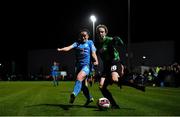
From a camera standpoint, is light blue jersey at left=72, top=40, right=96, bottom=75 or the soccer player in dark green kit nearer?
the soccer player in dark green kit

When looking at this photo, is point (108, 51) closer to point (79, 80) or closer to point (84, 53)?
point (84, 53)

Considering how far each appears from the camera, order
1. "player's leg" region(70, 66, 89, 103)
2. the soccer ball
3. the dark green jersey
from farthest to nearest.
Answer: "player's leg" region(70, 66, 89, 103) < the dark green jersey < the soccer ball

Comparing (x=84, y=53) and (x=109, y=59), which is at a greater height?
(x=84, y=53)

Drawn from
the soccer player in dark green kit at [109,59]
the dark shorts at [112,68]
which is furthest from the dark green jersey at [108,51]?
the dark shorts at [112,68]

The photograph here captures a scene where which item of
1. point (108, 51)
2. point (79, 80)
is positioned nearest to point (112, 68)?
point (108, 51)

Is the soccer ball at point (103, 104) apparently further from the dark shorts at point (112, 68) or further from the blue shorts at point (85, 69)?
the blue shorts at point (85, 69)

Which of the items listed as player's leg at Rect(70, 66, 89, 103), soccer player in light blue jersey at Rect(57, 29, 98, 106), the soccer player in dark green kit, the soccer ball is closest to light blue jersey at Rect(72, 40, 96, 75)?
soccer player in light blue jersey at Rect(57, 29, 98, 106)

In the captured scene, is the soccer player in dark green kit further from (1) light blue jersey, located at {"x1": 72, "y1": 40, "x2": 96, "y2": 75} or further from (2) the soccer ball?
(1) light blue jersey, located at {"x1": 72, "y1": 40, "x2": 96, "y2": 75}

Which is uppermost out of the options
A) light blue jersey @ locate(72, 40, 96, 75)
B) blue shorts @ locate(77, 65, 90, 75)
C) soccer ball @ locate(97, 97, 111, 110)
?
light blue jersey @ locate(72, 40, 96, 75)

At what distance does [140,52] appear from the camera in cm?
6331

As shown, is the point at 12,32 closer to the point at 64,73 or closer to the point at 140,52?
the point at 64,73

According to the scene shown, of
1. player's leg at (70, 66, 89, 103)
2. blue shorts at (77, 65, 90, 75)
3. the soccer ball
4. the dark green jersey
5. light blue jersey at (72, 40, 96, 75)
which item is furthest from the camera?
light blue jersey at (72, 40, 96, 75)

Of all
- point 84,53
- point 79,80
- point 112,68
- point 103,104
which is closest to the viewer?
point 103,104

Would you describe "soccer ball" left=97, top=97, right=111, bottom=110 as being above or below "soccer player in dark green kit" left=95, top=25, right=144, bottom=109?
below
